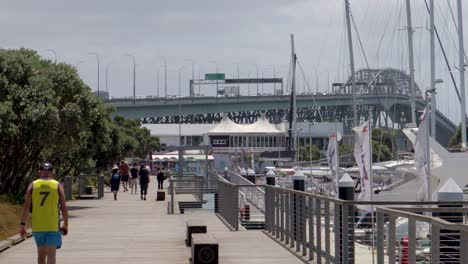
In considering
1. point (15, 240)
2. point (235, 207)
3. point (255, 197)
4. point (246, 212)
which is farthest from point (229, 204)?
point (15, 240)

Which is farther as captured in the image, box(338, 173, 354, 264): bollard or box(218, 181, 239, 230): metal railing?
box(218, 181, 239, 230): metal railing

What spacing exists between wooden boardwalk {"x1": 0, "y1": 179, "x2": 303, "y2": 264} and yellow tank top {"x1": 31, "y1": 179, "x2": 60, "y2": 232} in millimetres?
4692

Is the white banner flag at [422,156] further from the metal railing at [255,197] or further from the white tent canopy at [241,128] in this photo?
the white tent canopy at [241,128]

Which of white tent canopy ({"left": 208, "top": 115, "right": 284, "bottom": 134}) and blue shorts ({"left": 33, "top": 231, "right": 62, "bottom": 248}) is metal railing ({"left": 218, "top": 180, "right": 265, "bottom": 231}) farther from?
white tent canopy ({"left": 208, "top": 115, "right": 284, "bottom": 134})

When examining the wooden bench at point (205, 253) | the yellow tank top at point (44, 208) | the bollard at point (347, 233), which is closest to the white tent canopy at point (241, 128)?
the wooden bench at point (205, 253)

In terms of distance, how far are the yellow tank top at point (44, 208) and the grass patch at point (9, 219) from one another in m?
9.50

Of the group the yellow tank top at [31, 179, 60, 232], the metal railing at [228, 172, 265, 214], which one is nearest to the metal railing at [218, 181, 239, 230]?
the metal railing at [228, 172, 265, 214]

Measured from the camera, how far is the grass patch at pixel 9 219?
24.1 m

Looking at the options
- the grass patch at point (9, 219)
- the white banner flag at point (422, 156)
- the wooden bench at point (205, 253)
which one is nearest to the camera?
the wooden bench at point (205, 253)

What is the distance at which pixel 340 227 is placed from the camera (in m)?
14.6

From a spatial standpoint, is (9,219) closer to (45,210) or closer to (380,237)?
(45,210)

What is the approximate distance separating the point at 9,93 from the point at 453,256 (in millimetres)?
23996

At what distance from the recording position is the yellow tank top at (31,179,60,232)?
1377 cm

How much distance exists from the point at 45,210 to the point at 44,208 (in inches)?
1.3
